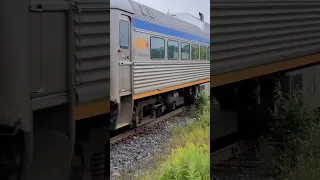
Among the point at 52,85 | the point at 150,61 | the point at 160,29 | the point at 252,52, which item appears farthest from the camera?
the point at 160,29

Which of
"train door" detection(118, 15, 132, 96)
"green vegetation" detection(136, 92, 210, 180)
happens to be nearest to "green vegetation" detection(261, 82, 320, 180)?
"green vegetation" detection(136, 92, 210, 180)

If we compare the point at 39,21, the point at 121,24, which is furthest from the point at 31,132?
the point at 121,24

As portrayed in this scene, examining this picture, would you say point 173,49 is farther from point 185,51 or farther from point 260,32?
point 260,32

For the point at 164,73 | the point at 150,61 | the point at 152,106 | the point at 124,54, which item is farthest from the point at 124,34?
the point at 152,106

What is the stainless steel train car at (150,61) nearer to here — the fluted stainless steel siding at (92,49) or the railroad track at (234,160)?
the fluted stainless steel siding at (92,49)

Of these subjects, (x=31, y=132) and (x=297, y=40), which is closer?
(x=31, y=132)

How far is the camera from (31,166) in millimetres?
1479

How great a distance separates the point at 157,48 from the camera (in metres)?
1.87

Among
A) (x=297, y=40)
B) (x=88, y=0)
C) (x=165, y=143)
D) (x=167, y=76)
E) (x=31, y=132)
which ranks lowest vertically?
(x=165, y=143)

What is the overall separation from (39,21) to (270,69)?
108cm

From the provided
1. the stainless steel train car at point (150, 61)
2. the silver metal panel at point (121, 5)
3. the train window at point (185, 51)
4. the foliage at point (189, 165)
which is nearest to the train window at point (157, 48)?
the stainless steel train car at point (150, 61)

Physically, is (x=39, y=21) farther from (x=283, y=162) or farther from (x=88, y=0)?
(x=283, y=162)

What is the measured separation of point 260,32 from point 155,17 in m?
0.51

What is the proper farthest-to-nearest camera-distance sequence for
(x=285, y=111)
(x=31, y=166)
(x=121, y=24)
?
(x=285, y=111) < (x=121, y=24) < (x=31, y=166)
